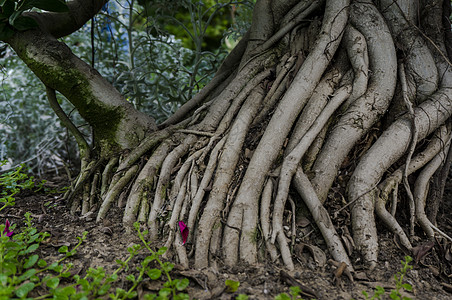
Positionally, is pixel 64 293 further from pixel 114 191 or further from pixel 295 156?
pixel 295 156

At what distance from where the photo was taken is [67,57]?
2730mm

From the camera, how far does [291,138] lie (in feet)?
8.07

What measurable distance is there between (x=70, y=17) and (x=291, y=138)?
7.60 ft

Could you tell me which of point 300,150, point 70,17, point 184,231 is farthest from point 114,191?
point 70,17

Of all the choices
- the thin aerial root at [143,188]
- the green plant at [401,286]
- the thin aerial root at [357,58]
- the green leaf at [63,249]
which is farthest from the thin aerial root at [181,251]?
the thin aerial root at [357,58]

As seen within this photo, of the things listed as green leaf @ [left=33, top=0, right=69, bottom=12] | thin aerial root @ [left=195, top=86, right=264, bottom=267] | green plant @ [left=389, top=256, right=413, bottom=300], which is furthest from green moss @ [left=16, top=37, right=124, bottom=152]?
green plant @ [left=389, top=256, right=413, bottom=300]

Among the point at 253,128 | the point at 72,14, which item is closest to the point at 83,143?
the point at 72,14

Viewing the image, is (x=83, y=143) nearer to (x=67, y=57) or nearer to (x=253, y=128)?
(x=67, y=57)

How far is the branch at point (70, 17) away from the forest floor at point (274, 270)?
5.65ft

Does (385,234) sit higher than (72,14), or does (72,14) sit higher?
(72,14)

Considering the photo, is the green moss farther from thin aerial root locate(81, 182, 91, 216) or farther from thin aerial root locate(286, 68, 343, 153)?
thin aerial root locate(286, 68, 343, 153)

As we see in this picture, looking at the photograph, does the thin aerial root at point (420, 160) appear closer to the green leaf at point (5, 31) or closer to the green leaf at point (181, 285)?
the green leaf at point (181, 285)

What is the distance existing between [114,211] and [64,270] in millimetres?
633

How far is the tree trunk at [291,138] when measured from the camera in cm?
213
